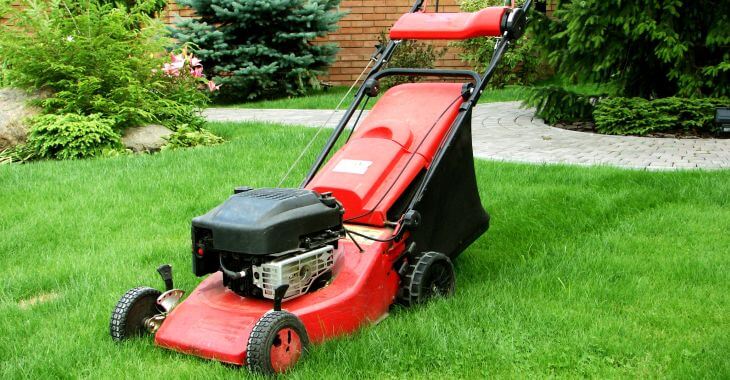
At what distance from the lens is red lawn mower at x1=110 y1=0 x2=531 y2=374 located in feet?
9.68

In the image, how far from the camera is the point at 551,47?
904cm

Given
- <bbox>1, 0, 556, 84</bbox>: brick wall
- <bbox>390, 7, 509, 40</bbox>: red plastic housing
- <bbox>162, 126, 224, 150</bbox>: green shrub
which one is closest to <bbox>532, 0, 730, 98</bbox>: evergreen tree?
<bbox>162, 126, 224, 150</bbox>: green shrub

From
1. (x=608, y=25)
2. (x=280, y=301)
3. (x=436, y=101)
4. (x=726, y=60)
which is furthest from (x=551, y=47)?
(x=280, y=301)

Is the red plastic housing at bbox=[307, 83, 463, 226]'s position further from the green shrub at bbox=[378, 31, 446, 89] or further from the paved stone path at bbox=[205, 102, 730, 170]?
the green shrub at bbox=[378, 31, 446, 89]

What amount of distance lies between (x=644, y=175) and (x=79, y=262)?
380 cm

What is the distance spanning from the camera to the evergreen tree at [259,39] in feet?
37.4

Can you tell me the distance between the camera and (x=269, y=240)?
2908 mm

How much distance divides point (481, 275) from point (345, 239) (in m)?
0.91

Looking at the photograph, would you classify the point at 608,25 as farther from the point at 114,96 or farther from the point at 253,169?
the point at 114,96

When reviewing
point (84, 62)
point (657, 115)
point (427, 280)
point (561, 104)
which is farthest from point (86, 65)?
point (657, 115)

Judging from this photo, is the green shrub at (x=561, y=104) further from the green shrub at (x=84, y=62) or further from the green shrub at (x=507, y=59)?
the green shrub at (x=84, y=62)

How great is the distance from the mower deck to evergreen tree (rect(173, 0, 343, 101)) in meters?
8.25

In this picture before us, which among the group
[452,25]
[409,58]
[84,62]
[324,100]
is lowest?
[324,100]

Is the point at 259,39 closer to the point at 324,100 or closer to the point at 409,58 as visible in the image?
the point at 324,100
